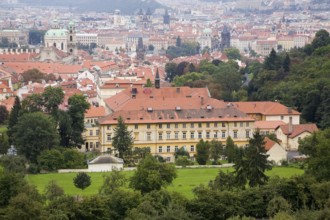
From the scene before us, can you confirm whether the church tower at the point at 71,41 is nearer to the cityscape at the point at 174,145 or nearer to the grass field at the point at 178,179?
the cityscape at the point at 174,145

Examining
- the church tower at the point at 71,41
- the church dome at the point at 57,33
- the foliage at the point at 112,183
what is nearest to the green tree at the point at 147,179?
the foliage at the point at 112,183

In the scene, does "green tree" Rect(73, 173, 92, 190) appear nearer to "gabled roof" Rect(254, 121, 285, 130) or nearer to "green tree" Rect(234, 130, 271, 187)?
"green tree" Rect(234, 130, 271, 187)

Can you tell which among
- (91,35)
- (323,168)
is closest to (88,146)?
(323,168)

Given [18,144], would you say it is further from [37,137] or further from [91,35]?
[91,35]

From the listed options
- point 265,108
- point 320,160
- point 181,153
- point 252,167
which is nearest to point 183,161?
point 181,153

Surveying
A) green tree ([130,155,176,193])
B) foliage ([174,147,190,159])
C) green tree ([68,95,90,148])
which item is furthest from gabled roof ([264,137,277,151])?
green tree ([130,155,176,193])

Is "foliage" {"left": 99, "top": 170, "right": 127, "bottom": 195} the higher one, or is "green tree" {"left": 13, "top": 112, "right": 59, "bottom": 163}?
"green tree" {"left": 13, "top": 112, "right": 59, "bottom": 163}
